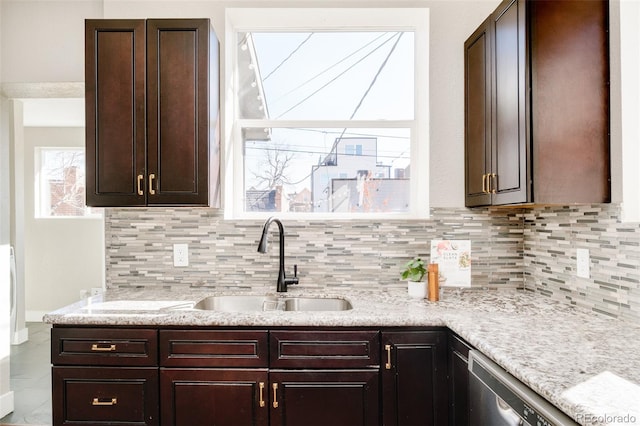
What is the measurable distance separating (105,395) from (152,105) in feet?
4.75

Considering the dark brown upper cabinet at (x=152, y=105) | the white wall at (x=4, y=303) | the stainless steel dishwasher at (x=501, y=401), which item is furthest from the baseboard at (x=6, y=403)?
the stainless steel dishwasher at (x=501, y=401)

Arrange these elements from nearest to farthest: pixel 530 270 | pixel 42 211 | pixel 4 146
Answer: pixel 530 270 → pixel 4 146 → pixel 42 211

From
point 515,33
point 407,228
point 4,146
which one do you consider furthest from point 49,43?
point 515,33

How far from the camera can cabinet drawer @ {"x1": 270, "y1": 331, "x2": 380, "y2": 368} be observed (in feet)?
6.15

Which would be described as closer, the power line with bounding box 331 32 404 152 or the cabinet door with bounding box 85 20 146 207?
the cabinet door with bounding box 85 20 146 207

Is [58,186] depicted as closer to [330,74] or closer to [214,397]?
[330,74]

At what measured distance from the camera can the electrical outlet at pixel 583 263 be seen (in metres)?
1.95

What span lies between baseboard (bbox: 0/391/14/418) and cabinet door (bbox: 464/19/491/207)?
3.22 metres

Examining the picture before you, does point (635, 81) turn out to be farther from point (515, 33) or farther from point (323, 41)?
point (323, 41)

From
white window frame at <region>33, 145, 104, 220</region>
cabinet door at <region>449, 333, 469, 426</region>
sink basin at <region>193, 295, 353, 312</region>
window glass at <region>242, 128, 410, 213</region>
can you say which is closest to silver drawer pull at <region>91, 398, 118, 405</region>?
sink basin at <region>193, 295, 353, 312</region>

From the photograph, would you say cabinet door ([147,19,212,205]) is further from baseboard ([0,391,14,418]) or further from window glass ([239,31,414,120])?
baseboard ([0,391,14,418])

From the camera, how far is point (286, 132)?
8.96ft

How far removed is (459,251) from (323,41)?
159 centimetres
